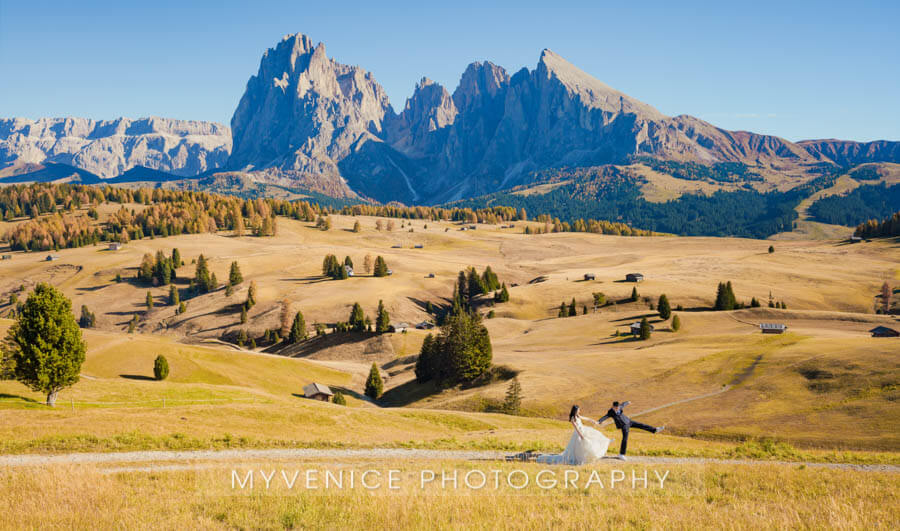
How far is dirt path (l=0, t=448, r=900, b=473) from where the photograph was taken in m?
24.4

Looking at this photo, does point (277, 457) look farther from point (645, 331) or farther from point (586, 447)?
point (645, 331)

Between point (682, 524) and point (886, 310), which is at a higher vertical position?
point (682, 524)

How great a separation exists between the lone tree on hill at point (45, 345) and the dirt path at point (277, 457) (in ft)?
92.6

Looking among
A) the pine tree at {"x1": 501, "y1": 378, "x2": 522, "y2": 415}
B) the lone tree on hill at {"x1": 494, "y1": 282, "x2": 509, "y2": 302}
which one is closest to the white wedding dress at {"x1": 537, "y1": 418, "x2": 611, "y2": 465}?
the pine tree at {"x1": 501, "y1": 378, "x2": 522, "y2": 415}

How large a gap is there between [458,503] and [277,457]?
16.7 m

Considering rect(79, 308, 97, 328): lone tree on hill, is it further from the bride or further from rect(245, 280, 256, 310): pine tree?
the bride

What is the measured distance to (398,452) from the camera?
29672 mm

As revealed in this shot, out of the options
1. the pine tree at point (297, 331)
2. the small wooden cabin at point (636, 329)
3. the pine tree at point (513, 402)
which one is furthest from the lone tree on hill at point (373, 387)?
the small wooden cabin at point (636, 329)

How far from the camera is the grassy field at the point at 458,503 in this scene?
490 inches

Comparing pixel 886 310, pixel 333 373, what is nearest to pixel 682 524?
pixel 333 373

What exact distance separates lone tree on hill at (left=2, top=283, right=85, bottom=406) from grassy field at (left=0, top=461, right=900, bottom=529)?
3711 cm

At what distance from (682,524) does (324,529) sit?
26.1ft

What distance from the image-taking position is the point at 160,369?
8775cm

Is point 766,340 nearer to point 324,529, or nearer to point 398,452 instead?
point 398,452
